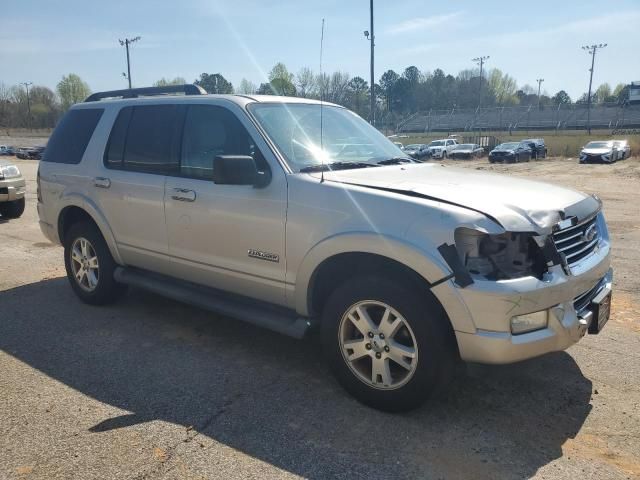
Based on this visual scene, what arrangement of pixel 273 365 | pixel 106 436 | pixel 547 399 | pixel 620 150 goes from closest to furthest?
pixel 106 436 < pixel 547 399 < pixel 273 365 < pixel 620 150

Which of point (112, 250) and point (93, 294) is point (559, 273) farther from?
point (93, 294)

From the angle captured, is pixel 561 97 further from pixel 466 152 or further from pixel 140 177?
pixel 140 177

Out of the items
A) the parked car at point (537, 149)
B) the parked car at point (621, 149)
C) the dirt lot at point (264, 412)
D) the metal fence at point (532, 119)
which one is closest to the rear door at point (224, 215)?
the dirt lot at point (264, 412)

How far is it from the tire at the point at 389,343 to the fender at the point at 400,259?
136mm

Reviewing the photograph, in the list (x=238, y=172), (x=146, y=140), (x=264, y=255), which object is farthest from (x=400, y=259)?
(x=146, y=140)

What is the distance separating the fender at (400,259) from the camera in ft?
9.40

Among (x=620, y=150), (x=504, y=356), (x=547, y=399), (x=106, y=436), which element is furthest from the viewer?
(x=620, y=150)

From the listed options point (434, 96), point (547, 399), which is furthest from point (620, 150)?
point (434, 96)

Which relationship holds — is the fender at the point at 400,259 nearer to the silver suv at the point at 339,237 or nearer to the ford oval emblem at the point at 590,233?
the silver suv at the point at 339,237

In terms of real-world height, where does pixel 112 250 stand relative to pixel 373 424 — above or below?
above

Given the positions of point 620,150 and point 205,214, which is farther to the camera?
point 620,150

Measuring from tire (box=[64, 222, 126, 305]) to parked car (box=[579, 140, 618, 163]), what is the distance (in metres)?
32.8

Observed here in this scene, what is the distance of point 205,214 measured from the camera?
13.2 feet

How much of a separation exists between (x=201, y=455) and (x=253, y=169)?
177 cm
